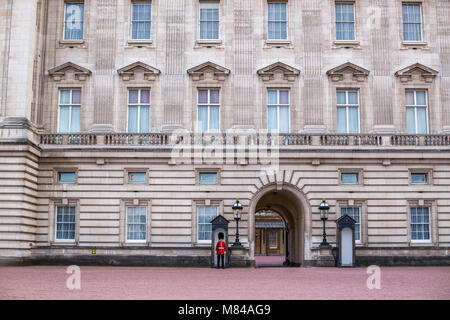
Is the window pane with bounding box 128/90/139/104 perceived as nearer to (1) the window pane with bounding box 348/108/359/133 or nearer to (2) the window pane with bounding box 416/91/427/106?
(1) the window pane with bounding box 348/108/359/133

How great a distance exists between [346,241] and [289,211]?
6155 millimetres

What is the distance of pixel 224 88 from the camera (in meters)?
33.8

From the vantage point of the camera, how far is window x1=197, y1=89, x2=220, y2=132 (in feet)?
111

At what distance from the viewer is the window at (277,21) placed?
114ft

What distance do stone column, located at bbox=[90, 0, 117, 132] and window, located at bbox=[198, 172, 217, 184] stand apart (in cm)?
577

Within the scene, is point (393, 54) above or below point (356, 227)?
above

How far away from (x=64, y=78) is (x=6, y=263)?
10991 mm

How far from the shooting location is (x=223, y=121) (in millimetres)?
33688

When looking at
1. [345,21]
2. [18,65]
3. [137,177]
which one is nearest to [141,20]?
[18,65]

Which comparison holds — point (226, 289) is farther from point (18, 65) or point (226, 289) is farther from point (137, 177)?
point (18, 65)
